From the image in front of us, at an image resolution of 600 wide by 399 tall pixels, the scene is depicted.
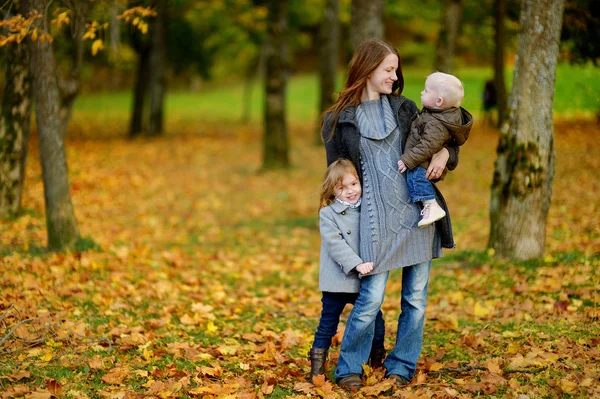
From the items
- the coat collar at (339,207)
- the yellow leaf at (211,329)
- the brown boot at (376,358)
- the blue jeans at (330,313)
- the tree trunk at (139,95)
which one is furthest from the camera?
the tree trunk at (139,95)

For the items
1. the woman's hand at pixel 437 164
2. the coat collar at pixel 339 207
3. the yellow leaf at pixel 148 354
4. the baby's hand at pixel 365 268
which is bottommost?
the yellow leaf at pixel 148 354

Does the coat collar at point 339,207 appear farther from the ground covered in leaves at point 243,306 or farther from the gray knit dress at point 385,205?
the ground covered in leaves at point 243,306

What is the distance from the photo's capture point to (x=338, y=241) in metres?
4.37

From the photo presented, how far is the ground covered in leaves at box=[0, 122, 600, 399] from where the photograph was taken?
14.9 ft

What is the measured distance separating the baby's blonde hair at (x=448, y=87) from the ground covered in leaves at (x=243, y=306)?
1228 millimetres

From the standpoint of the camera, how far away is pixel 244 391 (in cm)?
449

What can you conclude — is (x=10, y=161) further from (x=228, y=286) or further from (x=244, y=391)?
(x=244, y=391)

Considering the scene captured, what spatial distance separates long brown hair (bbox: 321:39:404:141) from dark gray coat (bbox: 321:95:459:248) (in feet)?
0.12

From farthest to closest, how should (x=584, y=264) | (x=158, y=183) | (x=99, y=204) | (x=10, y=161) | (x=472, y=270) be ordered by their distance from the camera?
(x=158, y=183) < (x=99, y=204) < (x=10, y=161) < (x=472, y=270) < (x=584, y=264)

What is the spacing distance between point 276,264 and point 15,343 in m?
4.46

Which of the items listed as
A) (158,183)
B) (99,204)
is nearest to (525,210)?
(99,204)

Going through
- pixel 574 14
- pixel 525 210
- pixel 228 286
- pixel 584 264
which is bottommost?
pixel 228 286

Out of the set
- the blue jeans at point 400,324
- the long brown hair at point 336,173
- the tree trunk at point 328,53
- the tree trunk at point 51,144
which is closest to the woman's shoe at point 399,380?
the blue jeans at point 400,324

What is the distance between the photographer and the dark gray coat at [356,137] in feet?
14.4
